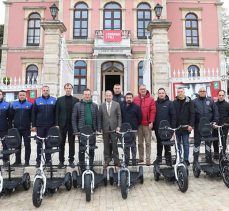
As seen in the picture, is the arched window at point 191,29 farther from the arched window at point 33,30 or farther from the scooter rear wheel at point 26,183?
the scooter rear wheel at point 26,183

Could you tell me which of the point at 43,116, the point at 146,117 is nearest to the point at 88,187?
the point at 43,116

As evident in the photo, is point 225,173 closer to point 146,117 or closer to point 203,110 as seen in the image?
point 203,110

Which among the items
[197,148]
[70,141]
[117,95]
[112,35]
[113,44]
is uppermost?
[112,35]

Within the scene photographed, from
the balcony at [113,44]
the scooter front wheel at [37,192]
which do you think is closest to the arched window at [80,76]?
the balcony at [113,44]

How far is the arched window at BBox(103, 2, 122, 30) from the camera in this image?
22.4 metres

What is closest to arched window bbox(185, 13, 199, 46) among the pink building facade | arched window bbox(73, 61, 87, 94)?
the pink building facade

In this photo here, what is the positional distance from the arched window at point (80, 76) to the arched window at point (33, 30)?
4.67 metres

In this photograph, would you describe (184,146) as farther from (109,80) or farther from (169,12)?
(169,12)

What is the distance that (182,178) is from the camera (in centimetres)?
512

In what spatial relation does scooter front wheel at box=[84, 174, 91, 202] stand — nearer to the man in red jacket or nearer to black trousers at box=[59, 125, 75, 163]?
black trousers at box=[59, 125, 75, 163]

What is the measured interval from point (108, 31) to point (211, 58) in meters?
9.34

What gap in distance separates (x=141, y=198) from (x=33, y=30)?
2196 cm

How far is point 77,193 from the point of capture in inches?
205

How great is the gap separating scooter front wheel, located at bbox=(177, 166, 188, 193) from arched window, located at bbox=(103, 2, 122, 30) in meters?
18.7
